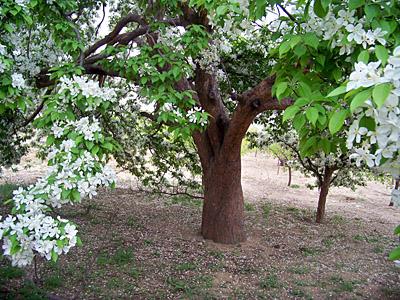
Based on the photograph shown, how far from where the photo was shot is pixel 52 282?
4246mm

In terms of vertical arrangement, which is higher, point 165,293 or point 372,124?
point 372,124

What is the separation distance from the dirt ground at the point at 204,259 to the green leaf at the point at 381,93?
3.59 metres

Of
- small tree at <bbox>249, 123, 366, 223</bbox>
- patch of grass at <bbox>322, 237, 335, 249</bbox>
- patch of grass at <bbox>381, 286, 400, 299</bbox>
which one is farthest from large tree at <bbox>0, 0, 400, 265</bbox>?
patch of grass at <bbox>381, 286, 400, 299</bbox>

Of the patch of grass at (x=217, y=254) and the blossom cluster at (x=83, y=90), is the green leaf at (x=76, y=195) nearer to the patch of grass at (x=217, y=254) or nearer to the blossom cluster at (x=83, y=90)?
the blossom cluster at (x=83, y=90)

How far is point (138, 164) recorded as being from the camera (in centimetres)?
→ 795

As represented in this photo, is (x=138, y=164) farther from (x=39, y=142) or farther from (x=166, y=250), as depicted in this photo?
(x=166, y=250)

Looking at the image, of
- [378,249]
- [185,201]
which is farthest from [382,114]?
[185,201]

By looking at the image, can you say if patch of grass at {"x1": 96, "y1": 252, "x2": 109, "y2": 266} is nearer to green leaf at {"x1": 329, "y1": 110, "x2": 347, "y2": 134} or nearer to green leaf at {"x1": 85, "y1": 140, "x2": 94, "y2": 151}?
green leaf at {"x1": 85, "y1": 140, "x2": 94, "y2": 151}

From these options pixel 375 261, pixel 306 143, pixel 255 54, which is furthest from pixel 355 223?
pixel 306 143

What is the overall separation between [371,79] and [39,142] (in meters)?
7.93

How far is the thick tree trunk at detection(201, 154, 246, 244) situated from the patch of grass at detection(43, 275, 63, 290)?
2.40 m

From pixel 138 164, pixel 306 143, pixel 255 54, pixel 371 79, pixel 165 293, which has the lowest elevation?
pixel 165 293

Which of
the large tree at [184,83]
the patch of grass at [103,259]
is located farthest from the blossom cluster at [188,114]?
the patch of grass at [103,259]

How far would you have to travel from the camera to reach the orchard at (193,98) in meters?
1.44
